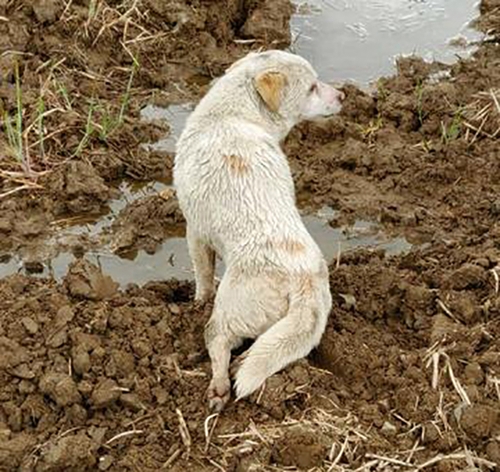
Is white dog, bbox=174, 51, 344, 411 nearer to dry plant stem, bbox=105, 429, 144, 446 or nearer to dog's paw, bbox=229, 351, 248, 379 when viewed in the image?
dog's paw, bbox=229, 351, 248, 379

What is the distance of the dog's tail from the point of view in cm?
484

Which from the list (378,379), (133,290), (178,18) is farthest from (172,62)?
(378,379)

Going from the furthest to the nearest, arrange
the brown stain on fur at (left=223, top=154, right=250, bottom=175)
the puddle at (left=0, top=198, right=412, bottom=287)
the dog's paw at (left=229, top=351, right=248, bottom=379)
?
the puddle at (left=0, top=198, right=412, bottom=287)
the brown stain on fur at (left=223, top=154, right=250, bottom=175)
the dog's paw at (left=229, top=351, right=248, bottom=379)

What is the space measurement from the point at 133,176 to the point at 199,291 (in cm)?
168

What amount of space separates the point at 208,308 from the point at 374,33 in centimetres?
457

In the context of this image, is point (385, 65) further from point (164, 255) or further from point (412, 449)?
point (412, 449)

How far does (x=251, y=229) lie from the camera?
5.18m

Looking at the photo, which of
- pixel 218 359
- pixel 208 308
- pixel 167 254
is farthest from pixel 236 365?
pixel 167 254

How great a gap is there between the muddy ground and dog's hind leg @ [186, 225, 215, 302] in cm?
19

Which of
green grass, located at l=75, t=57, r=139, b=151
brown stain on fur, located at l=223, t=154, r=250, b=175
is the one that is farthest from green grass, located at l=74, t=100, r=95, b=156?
brown stain on fur, located at l=223, t=154, r=250, b=175

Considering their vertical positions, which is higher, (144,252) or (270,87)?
(270,87)

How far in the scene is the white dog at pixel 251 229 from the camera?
495 centimetres

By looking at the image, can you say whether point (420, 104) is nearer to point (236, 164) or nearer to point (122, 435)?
point (236, 164)

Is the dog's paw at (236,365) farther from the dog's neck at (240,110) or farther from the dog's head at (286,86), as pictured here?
the dog's head at (286,86)
